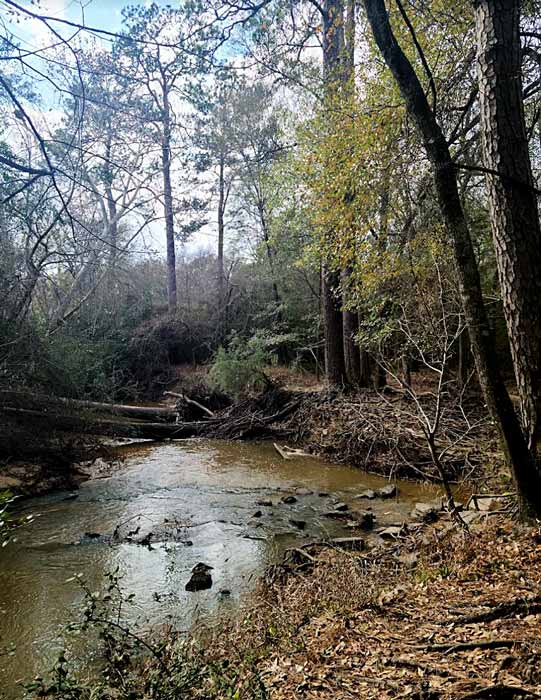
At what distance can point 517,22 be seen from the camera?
4.23 metres

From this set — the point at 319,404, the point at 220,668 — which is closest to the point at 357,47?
the point at 319,404

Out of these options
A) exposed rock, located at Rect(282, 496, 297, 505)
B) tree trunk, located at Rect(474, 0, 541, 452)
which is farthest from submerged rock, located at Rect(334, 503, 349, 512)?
tree trunk, located at Rect(474, 0, 541, 452)

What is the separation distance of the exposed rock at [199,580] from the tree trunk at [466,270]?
10.3 feet

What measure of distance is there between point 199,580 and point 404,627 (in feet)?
8.22

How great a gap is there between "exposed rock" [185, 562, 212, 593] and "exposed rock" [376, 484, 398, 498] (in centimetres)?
358

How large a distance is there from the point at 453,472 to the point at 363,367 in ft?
17.2

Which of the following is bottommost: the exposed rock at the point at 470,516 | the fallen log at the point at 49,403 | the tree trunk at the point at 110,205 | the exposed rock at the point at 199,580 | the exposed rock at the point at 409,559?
the exposed rock at the point at 199,580

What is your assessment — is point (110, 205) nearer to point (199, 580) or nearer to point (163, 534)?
point (163, 534)

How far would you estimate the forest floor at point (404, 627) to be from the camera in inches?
98.0

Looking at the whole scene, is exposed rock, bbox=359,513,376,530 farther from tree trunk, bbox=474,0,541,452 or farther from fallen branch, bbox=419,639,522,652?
fallen branch, bbox=419,639,522,652

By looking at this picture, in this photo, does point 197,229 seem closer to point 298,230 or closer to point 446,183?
point 298,230

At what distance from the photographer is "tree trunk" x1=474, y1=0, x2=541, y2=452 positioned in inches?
164

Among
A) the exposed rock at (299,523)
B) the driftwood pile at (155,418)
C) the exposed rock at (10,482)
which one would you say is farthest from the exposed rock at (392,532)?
the driftwood pile at (155,418)

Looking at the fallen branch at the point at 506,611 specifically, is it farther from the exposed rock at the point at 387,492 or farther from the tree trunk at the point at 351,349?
the tree trunk at the point at 351,349
